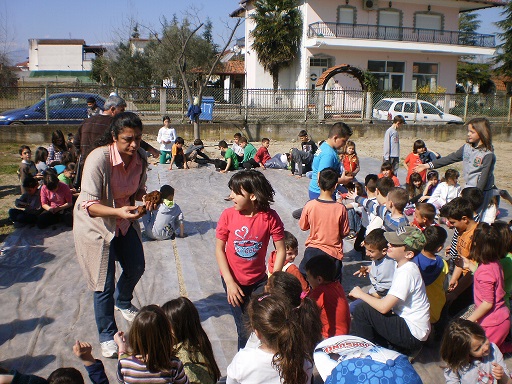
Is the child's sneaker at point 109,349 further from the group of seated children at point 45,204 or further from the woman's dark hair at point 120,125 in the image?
the group of seated children at point 45,204

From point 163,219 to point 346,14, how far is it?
28.9 meters

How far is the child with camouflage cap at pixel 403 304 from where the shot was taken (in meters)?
Result: 3.71

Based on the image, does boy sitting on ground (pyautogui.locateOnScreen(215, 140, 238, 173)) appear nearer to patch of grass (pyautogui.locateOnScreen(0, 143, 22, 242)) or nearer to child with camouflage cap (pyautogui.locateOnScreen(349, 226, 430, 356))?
patch of grass (pyautogui.locateOnScreen(0, 143, 22, 242))

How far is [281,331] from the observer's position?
2.71 m

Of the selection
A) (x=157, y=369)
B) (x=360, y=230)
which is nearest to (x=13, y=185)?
(x=360, y=230)

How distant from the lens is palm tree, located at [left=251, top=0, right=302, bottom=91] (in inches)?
1222

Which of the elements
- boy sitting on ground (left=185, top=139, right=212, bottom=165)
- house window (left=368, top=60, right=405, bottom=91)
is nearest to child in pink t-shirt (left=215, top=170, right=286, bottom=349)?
boy sitting on ground (left=185, top=139, right=212, bottom=165)

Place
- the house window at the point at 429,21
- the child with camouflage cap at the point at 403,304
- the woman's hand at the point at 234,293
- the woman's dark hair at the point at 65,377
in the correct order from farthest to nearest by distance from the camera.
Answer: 1. the house window at the point at 429,21
2. the child with camouflage cap at the point at 403,304
3. the woman's hand at the point at 234,293
4. the woman's dark hair at the point at 65,377

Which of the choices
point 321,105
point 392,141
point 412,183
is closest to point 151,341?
point 412,183

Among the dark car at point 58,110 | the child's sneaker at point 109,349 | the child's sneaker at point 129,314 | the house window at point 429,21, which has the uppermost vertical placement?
the house window at point 429,21

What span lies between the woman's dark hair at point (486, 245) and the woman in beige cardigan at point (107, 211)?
2.61m

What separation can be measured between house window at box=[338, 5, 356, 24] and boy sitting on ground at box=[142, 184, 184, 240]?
2817 centimetres

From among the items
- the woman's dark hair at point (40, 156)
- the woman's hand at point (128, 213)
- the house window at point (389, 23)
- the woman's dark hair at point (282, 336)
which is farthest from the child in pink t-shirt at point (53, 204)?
the house window at point (389, 23)

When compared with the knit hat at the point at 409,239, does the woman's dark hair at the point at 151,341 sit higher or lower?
lower
